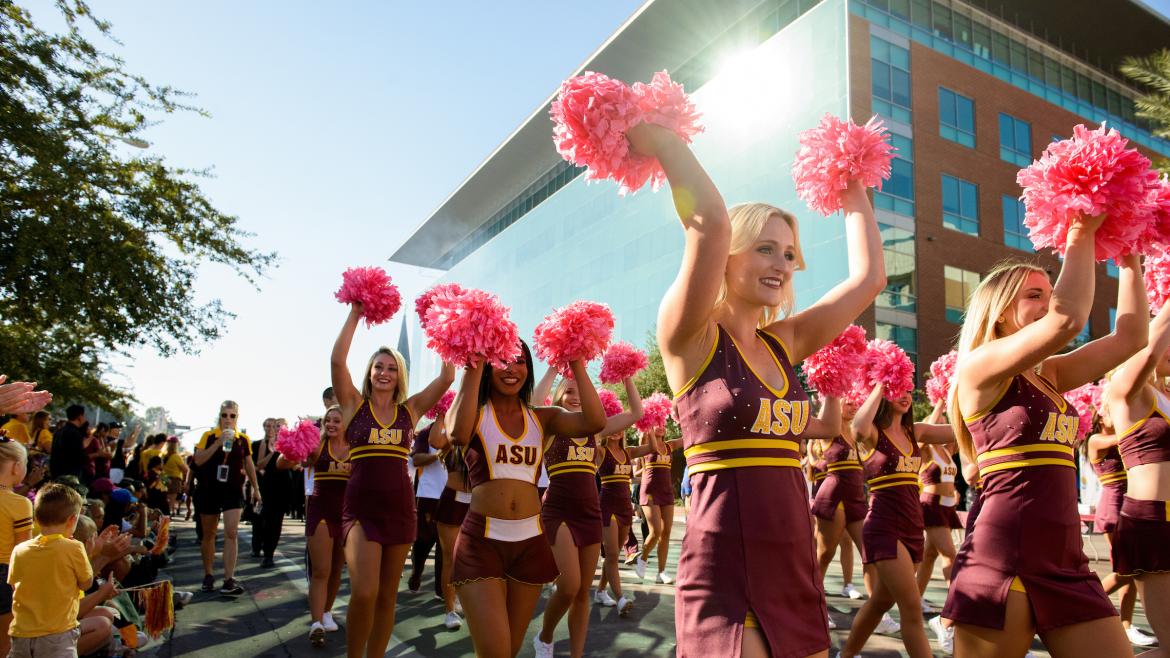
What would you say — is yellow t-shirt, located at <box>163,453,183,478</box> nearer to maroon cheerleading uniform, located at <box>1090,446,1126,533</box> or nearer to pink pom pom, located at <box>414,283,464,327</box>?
pink pom pom, located at <box>414,283,464,327</box>

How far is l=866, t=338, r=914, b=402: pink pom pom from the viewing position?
18.0 feet

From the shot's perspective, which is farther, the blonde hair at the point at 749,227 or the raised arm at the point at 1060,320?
the raised arm at the point at 1060,320

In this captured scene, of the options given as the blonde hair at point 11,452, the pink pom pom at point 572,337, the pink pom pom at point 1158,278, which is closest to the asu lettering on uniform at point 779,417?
the pink pom pom at point 572,337

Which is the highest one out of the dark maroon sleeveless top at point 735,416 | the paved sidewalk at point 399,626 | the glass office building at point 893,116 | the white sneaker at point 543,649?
the glass office building at point 893,116

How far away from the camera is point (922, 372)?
2870 cm

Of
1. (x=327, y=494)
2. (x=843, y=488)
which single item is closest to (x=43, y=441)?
(x=327, y=494)

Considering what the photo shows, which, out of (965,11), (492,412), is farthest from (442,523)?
(965,11)

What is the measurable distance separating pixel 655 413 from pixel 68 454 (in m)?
7.27

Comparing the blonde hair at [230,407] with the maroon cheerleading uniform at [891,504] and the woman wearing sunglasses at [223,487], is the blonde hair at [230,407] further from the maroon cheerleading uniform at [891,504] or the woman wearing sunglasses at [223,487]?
the maroon cheerleading uniform at [891,504]

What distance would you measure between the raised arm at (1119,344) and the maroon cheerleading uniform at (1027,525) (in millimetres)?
164

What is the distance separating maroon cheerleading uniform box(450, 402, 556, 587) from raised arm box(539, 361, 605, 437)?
10 centimetres

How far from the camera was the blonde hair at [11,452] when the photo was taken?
521 cm

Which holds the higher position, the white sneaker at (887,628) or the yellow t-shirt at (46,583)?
the yellow t-shirt at (46,583)


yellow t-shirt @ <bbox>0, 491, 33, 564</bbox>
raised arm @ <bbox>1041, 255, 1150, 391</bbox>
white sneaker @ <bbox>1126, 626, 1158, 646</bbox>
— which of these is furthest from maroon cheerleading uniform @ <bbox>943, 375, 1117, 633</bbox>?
yellow t-shirt @ <bbox>0, 491, 33, 564</bbox>
